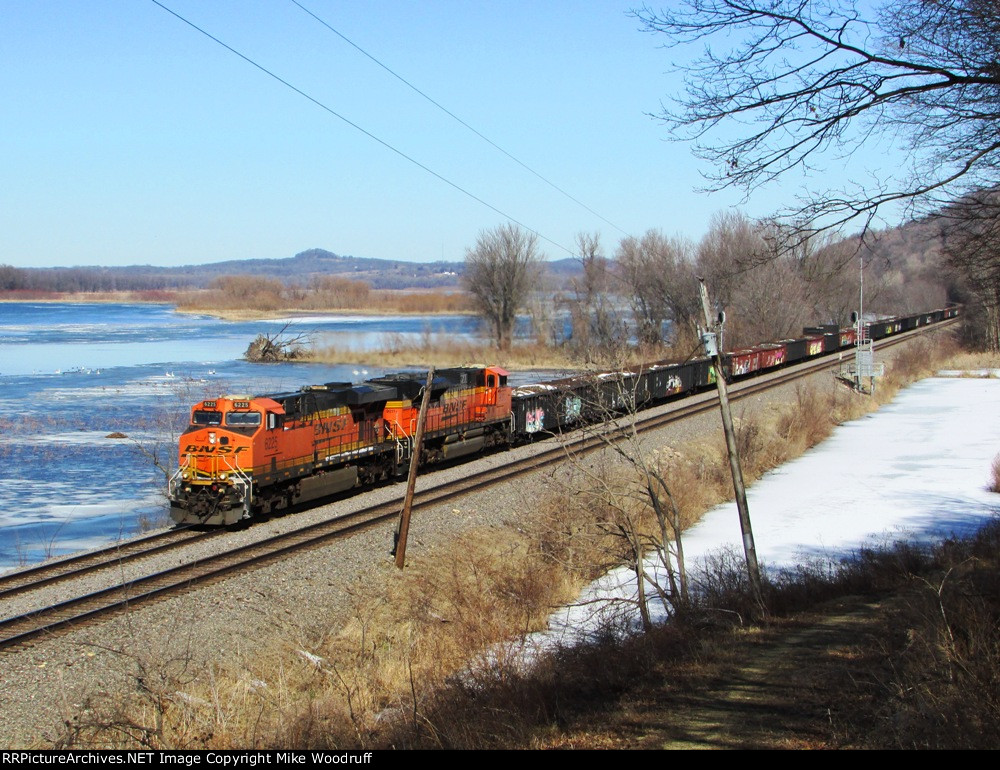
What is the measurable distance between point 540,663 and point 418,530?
887 centimetres

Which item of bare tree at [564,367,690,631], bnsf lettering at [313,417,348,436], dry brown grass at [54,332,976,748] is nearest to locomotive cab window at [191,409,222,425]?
bnsf lettering at [313,417,348,436]

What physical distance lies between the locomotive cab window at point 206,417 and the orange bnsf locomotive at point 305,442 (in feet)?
0.07

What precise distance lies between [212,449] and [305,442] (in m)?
2.25

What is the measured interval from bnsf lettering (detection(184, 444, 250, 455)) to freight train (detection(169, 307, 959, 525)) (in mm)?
22

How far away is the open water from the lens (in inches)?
883

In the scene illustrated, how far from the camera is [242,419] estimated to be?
1973cm

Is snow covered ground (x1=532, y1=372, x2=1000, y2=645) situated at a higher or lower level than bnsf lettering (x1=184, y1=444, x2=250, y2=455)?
lower

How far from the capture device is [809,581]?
12.6 metres

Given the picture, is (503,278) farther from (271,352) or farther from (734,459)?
(734,459)

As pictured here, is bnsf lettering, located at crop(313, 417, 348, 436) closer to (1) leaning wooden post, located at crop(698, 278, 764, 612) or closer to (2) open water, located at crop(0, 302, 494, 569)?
(2) open water, located at crop(0, 302, 494, 569)

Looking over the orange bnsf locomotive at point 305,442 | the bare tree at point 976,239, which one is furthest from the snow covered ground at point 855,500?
the orange bnsf locomotive at point 305,442

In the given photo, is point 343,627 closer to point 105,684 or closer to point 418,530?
point 105,684

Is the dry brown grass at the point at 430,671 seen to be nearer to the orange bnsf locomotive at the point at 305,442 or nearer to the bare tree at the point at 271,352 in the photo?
the orange bnsf locomotive at the point at 305,442

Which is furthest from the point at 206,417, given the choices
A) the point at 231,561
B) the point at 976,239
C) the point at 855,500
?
the point at 976,239
